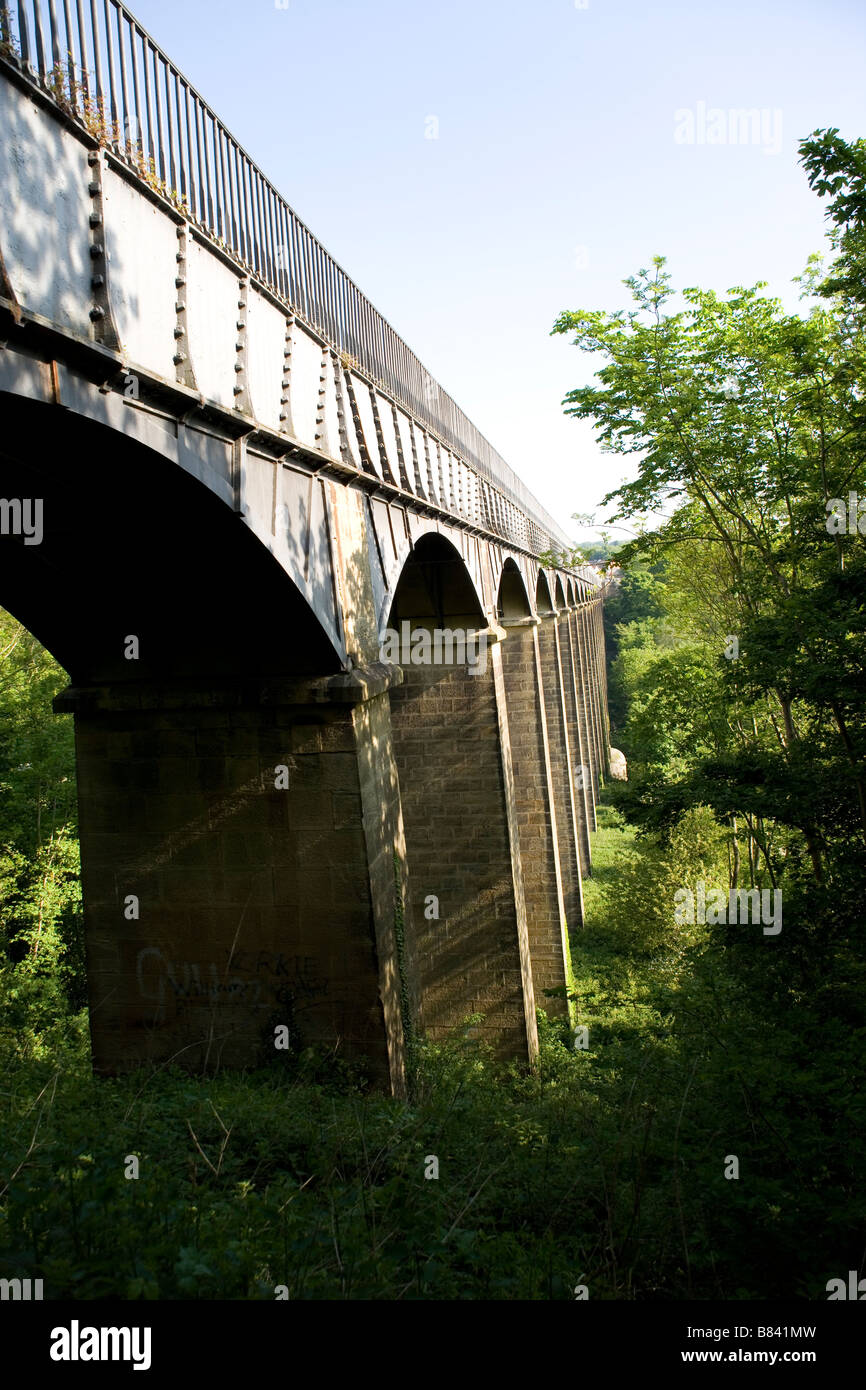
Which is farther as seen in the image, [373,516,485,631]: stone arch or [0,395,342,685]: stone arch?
[373,516,485,631]: stone arch

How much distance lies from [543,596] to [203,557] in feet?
76.7

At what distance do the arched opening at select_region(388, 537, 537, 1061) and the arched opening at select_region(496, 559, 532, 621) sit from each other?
20.8 ft

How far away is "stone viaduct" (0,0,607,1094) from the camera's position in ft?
14.7

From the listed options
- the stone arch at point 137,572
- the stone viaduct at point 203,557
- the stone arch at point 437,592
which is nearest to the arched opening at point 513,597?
the stone arch at point 437,592

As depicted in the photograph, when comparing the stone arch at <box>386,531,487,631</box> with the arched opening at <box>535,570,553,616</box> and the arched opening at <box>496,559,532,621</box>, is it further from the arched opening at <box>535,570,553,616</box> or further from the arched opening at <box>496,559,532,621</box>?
the arched opening at <box>535,570,553,616</box>

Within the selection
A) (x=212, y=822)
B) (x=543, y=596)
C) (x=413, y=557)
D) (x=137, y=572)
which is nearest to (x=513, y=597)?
(x=543, y=596)

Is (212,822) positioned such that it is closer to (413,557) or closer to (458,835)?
(413,557)

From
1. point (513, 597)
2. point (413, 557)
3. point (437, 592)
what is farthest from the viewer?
point (513, 597)

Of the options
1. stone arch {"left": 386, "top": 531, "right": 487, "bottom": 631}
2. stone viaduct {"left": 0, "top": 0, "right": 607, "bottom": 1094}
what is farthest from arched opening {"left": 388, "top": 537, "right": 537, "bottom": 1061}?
stone viaduct {"left": 0, "top": 0, "right": 607, "bottom": 1094}

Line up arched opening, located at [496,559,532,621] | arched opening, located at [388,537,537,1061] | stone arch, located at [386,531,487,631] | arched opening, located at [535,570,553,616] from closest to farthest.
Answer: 1. stone arch, located at [386,531,487,631]
2. arched opening, located at [388,537,537,1061]
3. arched opening, located at [496,559,532,621]
4. arched opening, located at [535,570,553,616]

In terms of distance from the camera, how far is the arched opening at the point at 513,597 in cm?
2252

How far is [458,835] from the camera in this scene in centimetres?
1575

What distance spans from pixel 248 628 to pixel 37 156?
4137mm
